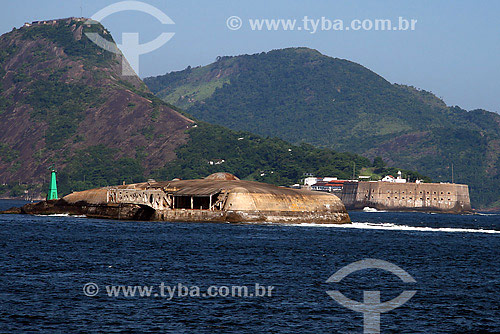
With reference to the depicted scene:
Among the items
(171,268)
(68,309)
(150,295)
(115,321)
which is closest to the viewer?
(115,321)

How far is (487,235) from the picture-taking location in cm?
12331

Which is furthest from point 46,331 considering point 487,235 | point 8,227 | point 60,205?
point 60,205

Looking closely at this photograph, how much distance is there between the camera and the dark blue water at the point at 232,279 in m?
39.4

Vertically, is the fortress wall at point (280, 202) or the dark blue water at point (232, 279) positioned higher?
the fortress wall at point (280, 202)

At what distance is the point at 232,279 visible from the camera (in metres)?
54.3

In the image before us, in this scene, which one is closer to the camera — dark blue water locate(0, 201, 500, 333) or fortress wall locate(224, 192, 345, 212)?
dark blue water locate(0, 201, 500, 333)

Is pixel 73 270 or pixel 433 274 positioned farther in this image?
pixel 433 274

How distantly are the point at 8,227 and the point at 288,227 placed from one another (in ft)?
133

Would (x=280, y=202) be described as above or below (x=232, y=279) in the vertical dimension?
above

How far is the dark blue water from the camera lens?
3941 centimetres

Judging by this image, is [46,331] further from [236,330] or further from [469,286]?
[469,286]

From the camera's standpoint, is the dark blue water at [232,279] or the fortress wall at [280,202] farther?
the fortress wall at [280,202]

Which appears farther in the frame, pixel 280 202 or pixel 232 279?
pixel 280 202

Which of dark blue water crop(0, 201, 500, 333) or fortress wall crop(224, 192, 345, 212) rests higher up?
fortress wall crop(224, 192, 345, 212)
